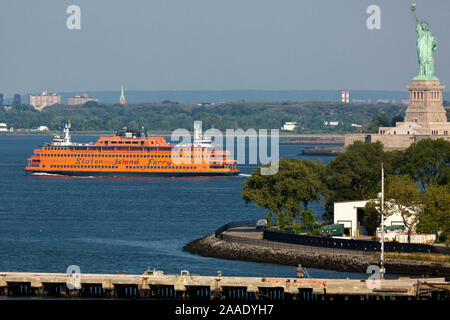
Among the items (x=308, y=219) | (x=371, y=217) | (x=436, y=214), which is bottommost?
(x=308, y=219)

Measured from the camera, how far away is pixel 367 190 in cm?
8319

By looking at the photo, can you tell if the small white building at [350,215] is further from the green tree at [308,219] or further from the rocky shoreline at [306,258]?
the rocky shoreline at [306,258]

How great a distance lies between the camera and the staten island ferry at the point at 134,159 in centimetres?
15788

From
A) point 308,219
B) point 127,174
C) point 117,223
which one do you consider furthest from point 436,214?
point 127,174

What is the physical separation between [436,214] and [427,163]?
69.5 ft

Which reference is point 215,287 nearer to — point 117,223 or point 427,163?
point 427,163

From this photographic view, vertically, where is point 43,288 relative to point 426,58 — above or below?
below

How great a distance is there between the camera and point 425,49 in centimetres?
18212

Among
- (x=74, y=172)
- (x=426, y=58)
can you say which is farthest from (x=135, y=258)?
(x=426, y=58)

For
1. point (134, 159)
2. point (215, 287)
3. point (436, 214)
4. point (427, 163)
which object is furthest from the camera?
point (134, 159)

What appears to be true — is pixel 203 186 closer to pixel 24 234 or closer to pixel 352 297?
pixel 24 234

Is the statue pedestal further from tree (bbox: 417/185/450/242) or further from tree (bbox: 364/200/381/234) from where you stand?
tree (bbox: 417/185/450/242)

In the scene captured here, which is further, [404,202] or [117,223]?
[117,223]
